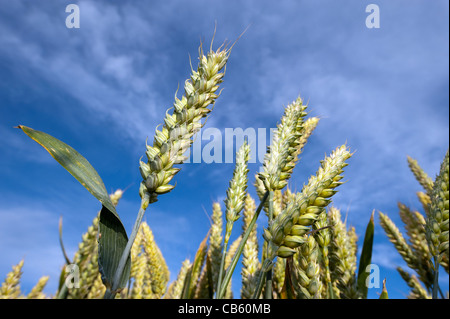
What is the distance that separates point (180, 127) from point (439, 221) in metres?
1.71

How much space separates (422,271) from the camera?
245 cm

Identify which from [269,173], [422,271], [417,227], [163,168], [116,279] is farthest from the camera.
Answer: [417,227]

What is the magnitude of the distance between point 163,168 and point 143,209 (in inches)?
5.6

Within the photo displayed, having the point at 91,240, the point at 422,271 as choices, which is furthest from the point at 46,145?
the point at 422,271

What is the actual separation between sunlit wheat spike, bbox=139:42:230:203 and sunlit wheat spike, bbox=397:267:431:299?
110 inches

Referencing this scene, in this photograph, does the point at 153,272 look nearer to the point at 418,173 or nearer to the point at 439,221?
the point at 439,221

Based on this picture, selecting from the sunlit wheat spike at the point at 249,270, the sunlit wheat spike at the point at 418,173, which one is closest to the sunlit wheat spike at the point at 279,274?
the sunlit wheat spike at the point at 249,270

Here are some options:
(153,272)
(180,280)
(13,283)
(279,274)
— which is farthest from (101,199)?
(13,283)

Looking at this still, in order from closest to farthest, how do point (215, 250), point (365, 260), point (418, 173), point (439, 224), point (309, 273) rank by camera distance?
point (309, 273) → point (365, 260) → point (439, 224) → point (215, 250) → point (418, 173)

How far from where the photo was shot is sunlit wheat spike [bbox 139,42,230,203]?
0.92 metres

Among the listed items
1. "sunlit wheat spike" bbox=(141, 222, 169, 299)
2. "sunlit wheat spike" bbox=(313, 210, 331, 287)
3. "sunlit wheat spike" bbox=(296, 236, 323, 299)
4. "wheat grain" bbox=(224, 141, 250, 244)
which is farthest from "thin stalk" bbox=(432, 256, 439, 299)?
"sunlit wheat spike" bbox=(141, 222, 169, 299)

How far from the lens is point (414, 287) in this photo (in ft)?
9.12

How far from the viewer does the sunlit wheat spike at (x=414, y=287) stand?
2.69m

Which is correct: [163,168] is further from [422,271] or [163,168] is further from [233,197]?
[422,271]
